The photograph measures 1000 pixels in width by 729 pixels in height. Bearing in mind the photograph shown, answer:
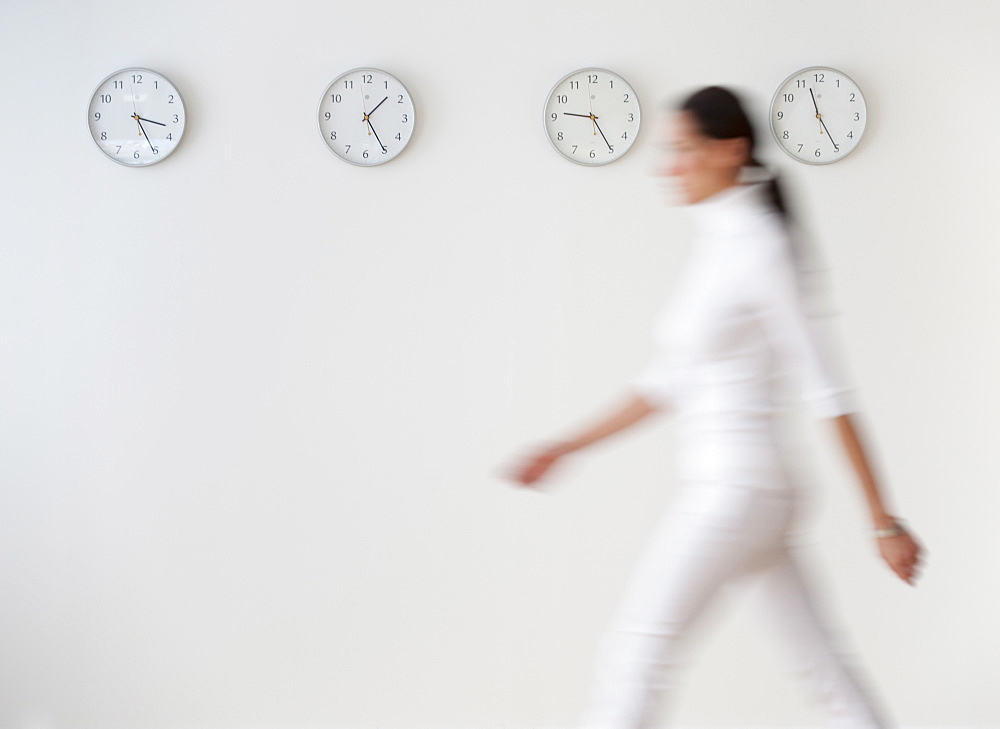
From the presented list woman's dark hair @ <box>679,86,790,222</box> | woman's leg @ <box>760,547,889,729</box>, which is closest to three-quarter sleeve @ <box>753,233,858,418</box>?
woman's dark hair @ <box>679,86,790,222</box>

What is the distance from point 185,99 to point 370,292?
0.78m

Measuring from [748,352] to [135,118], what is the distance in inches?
79.4

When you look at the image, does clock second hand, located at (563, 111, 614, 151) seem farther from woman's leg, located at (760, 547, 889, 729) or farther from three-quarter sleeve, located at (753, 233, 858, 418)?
woman's leg, located at (760, 547, 889, 729)

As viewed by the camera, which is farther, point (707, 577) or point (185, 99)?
point (185, 99)

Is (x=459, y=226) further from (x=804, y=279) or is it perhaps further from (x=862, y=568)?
(x=862, y=568)

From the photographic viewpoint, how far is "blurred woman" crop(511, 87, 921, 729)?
166 cm

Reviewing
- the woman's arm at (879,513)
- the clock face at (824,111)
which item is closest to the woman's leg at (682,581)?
the woman's arm at (879,513)

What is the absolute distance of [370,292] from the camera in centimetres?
290

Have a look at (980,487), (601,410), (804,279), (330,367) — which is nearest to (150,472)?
(330,367)

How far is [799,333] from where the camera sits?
5.42 ft

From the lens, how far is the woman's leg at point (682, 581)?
166 centimetres

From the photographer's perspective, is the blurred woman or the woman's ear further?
the woman's ear

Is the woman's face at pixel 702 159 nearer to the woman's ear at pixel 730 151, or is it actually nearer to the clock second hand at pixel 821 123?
the woman's ear at pixel 730 151

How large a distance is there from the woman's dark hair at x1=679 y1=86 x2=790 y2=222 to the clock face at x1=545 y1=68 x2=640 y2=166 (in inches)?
42.5
